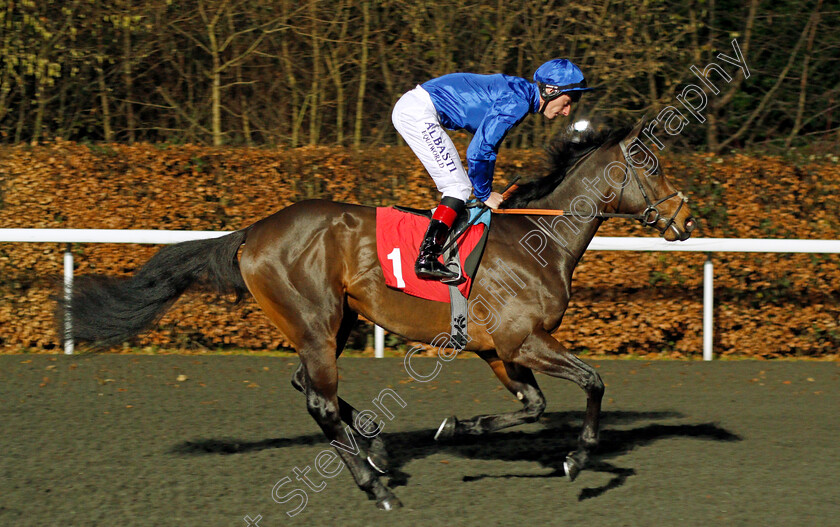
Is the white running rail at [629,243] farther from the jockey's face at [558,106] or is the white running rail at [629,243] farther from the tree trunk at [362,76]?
the tree trunk at [362,76]

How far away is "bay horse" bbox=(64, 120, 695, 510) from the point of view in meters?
3.99

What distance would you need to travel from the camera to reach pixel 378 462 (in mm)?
4094

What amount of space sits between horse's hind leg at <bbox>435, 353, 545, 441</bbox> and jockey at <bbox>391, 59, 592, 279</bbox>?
642 millimetres

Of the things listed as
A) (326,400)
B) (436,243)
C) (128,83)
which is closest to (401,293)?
(436,243)

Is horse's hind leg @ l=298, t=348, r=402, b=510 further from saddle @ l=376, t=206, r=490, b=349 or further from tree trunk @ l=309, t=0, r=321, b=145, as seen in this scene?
tree trunk @ l=309, t=0, r=321, b=145

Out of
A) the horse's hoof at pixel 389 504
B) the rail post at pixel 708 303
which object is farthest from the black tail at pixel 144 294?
the rail post at pixel 708 303

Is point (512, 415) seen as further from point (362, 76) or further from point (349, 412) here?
point (362, 76)

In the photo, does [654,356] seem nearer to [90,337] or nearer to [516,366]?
[516,366]

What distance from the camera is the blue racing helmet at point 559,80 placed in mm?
4008

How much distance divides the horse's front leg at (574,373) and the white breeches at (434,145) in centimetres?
80

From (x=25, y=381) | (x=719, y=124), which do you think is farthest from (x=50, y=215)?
(x=719, y=124)

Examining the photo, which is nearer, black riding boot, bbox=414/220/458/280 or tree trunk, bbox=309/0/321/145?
black riding boot, bbox=414/220/458/280

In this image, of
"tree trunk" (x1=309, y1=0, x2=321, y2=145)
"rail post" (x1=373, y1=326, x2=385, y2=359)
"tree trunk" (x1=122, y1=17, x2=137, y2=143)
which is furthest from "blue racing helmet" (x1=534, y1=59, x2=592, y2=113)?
"tree trunk" (x1=122, y1=17, x2=137, y2=143)

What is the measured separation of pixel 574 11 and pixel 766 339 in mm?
3965
